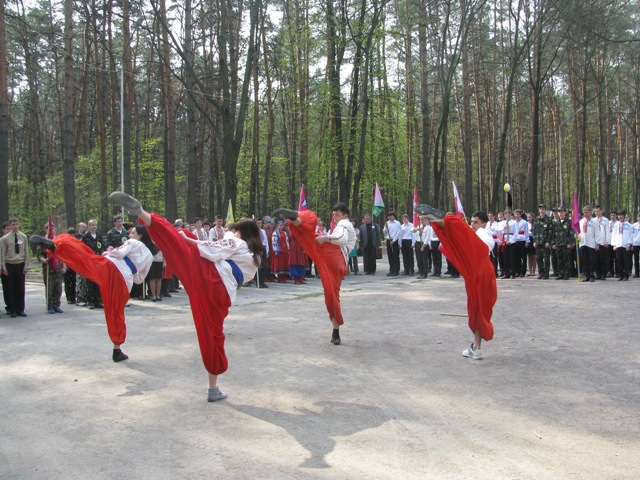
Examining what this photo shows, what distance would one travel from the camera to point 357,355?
7.61 metres

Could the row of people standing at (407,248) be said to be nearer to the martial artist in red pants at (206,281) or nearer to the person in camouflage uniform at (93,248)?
the person in camouflage uniform at (93,248)

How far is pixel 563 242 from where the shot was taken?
16.9m

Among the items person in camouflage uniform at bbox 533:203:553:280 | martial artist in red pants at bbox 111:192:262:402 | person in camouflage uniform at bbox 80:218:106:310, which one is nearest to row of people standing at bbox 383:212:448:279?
person in camouflage uniform at bbox 533:203:553:280

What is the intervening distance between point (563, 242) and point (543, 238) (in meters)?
0.60

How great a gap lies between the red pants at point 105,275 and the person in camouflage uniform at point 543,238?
13.3m

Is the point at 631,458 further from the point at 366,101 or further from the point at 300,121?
the point at 300,121

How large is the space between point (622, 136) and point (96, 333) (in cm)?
5149

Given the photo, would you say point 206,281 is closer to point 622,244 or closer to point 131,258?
point 131,258

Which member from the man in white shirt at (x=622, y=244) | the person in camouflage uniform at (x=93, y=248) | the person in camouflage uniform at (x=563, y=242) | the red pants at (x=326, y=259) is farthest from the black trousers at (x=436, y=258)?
the red pants at (x=326, y=259)

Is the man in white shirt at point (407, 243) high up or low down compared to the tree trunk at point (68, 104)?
down

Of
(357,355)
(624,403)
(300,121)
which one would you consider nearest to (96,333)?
(357,355)

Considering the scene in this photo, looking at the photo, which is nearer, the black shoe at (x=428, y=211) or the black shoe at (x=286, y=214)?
the black shoe at (x=286, y=214)

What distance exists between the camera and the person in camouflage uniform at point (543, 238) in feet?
56.4

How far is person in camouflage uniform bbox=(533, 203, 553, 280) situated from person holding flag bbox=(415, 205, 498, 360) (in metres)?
10.6
